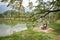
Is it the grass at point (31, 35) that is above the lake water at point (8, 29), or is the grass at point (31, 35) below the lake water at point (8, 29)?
below

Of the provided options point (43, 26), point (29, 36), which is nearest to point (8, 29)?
point (29, 36)

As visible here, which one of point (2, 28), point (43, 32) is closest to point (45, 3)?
point (43, 32)

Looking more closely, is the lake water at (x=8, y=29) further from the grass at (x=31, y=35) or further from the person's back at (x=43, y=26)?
the person's back at (x=43, y=26)

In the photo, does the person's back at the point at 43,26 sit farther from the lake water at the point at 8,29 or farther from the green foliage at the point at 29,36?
the lake water at the point at 8,29

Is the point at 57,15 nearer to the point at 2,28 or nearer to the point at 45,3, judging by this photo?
the point at 45,3

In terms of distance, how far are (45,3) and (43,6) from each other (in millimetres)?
59

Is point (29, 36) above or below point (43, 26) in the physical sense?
below

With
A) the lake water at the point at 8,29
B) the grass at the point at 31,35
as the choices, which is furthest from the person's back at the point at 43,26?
the lake water at the point at 8,29

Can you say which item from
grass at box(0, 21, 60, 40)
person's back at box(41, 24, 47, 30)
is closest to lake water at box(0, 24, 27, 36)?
grass at box(0, 21, 60, 40)

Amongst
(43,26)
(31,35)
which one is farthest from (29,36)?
(43,26)

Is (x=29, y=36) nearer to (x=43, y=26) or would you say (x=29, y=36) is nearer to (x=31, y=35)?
(x=31, y=35)

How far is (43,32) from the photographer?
2.45m

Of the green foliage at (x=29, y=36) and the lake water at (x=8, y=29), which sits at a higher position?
the lake water at (x=8, y=29)

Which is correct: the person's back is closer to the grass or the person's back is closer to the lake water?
the grass
